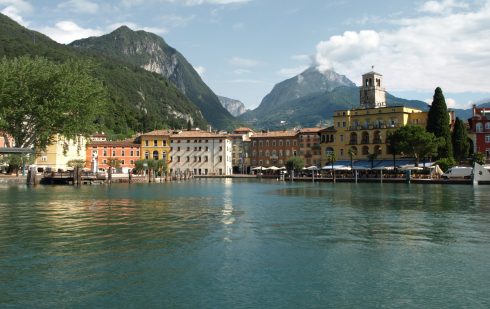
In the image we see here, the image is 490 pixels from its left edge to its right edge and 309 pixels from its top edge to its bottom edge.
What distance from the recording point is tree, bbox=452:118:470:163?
297ft

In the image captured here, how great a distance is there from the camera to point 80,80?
222 ft

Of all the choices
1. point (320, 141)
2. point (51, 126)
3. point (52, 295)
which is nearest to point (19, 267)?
point (52, 295)

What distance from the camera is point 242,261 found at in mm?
16781

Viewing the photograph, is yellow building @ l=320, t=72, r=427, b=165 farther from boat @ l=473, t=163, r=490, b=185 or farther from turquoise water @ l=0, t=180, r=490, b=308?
turquoise water @ l=0, t=180, r=490, b=308

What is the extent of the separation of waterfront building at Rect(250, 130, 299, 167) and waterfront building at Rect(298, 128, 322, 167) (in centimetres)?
190

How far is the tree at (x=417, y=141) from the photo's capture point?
83000 millimetres

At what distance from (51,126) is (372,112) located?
6445cm

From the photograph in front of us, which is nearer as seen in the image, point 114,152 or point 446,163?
point 446,163

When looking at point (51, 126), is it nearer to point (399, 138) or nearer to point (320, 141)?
point (399, 138)

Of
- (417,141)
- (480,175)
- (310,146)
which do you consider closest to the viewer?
(480,175)

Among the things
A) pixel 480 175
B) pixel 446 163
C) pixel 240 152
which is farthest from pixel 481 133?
pixel 240 152

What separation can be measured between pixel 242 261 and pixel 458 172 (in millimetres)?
71552

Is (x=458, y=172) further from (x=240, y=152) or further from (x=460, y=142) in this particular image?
(x=240, y=152)

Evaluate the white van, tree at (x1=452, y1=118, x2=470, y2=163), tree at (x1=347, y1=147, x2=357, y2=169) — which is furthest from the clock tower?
the white van
